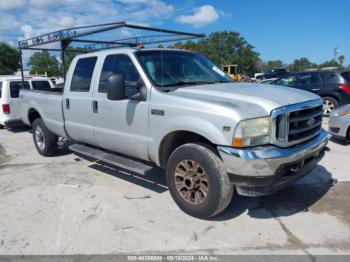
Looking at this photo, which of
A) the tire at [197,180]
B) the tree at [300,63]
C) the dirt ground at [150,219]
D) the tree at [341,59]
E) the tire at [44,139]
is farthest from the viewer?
the tree at [300,63]

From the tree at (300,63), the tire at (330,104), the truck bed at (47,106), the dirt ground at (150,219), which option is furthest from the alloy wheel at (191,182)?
the tree at (300,63)

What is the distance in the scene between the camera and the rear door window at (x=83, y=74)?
5027 millimetres

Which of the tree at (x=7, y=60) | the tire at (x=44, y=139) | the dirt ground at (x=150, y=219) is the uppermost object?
the tree at (x=7, y=60)

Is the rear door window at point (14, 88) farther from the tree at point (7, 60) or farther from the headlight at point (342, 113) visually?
the tree at point (7, 60)

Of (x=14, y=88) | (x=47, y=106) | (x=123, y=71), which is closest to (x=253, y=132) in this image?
(x=123, y=71)

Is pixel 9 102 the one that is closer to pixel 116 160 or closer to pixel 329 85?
pixel 116 160

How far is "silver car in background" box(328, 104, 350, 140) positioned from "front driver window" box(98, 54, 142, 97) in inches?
196

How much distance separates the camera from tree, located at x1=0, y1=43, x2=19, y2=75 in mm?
47875

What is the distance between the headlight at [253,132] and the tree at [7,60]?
52.0m

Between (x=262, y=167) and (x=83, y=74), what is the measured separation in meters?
3.42

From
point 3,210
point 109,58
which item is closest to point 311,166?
point 109,58

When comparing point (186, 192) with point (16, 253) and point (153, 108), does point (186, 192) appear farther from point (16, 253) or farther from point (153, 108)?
point (16, 253)

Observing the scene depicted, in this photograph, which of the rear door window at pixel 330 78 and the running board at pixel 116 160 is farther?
the rear door window at pixel 330 78

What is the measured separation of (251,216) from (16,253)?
2638mm
